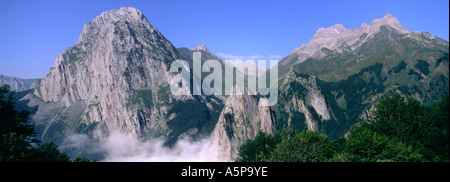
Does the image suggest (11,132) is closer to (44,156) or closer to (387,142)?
(44,156)

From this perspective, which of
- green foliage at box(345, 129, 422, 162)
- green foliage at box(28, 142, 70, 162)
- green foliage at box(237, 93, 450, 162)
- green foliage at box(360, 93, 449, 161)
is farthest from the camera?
green foliage at box(360, 93, 449, 161)

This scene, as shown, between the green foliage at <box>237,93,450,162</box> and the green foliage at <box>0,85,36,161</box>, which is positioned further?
the green foliage at <box>237,93,450,162</box>

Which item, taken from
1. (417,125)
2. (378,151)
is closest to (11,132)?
(378,151)

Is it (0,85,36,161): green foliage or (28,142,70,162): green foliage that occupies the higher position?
(0,85,36,161): green foliage

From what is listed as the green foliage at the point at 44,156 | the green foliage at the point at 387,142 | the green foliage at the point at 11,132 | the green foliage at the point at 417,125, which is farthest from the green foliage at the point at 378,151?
the green foliage at the point at 44,156

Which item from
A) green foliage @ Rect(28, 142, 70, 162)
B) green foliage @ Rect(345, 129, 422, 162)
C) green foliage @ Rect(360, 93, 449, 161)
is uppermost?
green foliage @ Rect(360, 93, 449, 161)

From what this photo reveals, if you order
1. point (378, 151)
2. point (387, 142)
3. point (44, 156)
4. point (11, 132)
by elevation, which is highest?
point (11, 132)

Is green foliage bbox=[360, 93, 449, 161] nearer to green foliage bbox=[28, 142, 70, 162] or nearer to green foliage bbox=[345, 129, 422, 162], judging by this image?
green foliage bbox=[345, 129, 422, 162]

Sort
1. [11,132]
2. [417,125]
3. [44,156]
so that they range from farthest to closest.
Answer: [417,125] < [44,156] < [11,132]

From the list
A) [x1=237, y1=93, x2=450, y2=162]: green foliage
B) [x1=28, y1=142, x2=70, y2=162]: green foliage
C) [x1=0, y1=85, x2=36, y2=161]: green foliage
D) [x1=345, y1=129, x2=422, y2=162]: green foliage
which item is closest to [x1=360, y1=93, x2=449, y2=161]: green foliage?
[x1=237, y1=93, x2=450, y2=162]: green foliage
